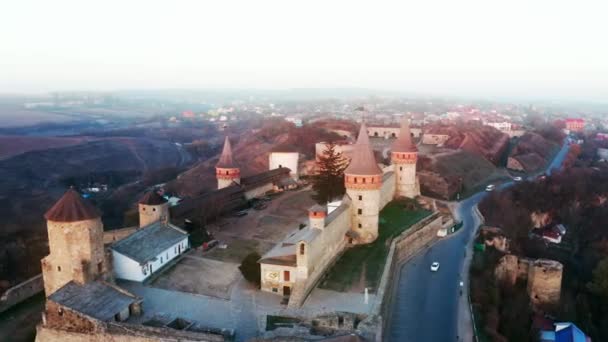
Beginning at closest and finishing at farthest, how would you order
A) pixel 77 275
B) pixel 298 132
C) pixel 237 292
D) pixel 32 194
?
pixel 77 275 < pixel 237 292 < pixel 32 194 < pixel 298 132

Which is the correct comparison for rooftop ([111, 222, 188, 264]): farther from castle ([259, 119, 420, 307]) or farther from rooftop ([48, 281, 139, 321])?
castle ([259, 119, 420, 307])

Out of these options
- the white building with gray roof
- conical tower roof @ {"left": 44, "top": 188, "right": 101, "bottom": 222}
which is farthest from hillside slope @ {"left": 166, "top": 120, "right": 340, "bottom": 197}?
conical tower roof @ {"left": 44, "top": 188, "right": 101, "bottom": 222}

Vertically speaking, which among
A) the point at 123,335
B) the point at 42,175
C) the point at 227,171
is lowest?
the point at 42,175

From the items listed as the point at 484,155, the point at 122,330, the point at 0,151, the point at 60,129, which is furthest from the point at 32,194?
the point at 60,129

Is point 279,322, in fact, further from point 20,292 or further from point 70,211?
point 20,292

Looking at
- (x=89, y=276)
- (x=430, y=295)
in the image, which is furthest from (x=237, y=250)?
(x=430, y=295)

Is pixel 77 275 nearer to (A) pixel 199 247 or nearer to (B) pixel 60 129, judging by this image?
(A) pixel 199 247
